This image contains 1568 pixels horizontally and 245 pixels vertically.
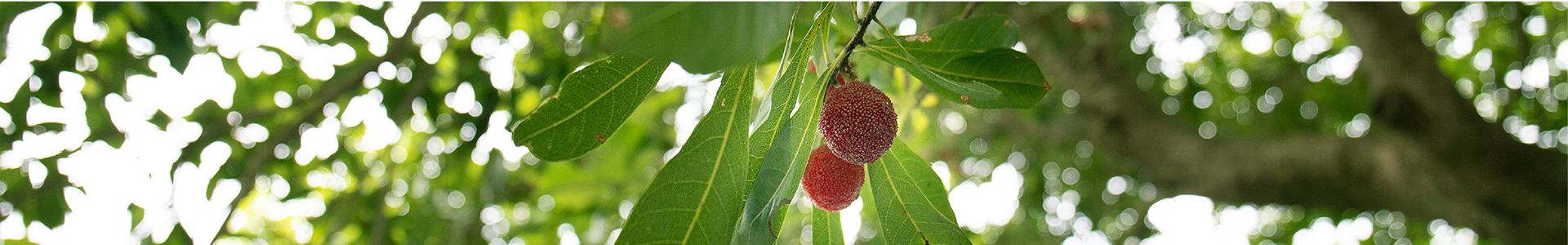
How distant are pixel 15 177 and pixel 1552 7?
4921 millimetres

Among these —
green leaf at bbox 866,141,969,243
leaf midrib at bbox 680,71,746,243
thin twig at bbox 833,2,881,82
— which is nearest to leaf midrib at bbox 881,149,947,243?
green leaf at bbox 866,141,969,243

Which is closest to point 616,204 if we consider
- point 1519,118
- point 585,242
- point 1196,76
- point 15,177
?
point 585,242

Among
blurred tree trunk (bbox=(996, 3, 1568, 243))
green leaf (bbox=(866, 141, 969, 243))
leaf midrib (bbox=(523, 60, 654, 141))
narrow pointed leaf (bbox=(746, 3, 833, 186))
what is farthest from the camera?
blurred tree trunk (bbox=(996, 3, 1568, 243))

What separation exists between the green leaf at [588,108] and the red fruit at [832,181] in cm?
17

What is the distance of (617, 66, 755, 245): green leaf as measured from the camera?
543 millimetres

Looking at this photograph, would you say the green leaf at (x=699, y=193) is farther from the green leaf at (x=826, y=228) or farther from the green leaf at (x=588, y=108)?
the green leaf at (x=826, y=228)

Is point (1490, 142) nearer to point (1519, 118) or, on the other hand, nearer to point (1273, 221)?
point (1519, 118)

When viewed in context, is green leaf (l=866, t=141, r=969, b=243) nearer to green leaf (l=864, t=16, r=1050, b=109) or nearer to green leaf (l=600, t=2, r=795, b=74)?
green leaf (l=864, t=16, r=1050, b=109)

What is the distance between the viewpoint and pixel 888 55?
0.70m

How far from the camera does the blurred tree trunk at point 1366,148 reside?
2.29 metres

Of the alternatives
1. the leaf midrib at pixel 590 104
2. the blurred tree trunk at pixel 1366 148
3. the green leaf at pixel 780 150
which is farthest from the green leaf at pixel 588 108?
the blurred tree trunk at pixel 1366 148

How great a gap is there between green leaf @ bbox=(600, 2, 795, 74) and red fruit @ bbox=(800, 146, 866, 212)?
0.35 metres

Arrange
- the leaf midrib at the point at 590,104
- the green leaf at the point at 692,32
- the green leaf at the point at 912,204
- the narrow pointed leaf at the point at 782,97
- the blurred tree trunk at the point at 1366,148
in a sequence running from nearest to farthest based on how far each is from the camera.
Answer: the green leaf at the point at 692,32 → the narrow pointed leaf at the point at 782,97 → the leaf midrib at the point at 590,104 → the green leaf at the point at 912,204 → the blurred tree trunk at the point at 1366,148

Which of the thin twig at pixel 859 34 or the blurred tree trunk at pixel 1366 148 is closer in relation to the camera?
the thin twig at pixel 859 34
